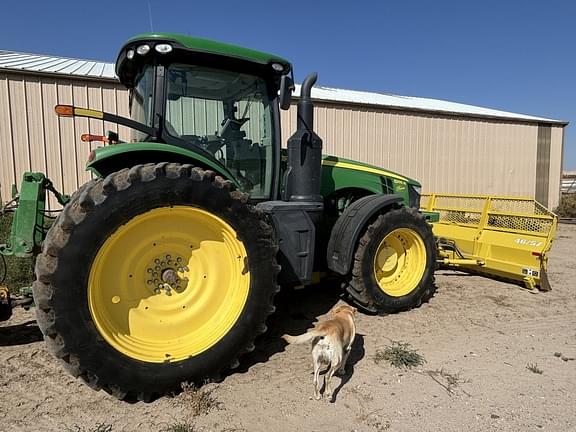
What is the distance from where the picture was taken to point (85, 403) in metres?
2.55

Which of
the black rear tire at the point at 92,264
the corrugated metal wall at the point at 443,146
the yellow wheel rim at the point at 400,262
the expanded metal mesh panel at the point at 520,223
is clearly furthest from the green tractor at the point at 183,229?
the corrugated metal wall at the point at 443,146

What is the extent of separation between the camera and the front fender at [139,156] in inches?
106

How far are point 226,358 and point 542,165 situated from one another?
16.2m

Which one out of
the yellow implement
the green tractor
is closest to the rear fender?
the green tractor

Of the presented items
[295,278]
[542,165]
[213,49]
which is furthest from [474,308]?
[542,165]

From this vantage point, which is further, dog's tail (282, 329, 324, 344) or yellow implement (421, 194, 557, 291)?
yellow implement (421, 194, 557, 291)

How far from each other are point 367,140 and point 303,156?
824 cm

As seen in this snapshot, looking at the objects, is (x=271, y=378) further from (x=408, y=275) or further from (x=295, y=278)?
(x=408, y=275)

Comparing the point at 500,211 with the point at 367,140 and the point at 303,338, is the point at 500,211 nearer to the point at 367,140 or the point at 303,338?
the point at 303,338

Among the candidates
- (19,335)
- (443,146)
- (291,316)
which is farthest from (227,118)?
(443,146)

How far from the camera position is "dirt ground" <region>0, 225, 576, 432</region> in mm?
2420

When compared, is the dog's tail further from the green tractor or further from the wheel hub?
the wheel hub

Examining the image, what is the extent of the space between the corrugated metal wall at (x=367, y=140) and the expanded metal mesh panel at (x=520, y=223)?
534 centimetres

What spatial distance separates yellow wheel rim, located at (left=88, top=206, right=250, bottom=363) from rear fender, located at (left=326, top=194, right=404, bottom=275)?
1312mm
